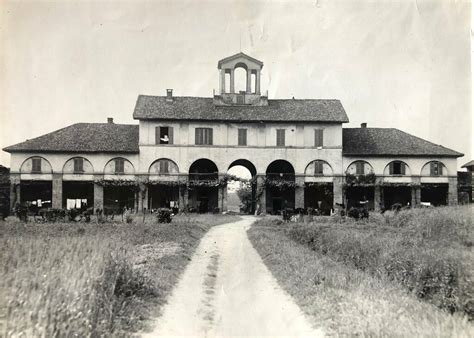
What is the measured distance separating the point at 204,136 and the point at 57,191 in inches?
549

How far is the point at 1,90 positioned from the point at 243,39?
10733mm

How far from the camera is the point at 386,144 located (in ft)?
139

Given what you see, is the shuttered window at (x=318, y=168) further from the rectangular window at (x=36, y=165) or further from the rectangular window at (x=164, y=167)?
the rectangular window at (x=36, y=165)

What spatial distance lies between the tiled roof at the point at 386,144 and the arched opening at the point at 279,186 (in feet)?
19.4

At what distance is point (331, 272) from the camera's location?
1093 centimetres

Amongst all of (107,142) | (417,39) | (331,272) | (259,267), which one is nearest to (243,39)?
(417,39)

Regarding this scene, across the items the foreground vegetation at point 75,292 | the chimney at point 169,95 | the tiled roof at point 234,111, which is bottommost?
the foreground vegetation at point 75,292

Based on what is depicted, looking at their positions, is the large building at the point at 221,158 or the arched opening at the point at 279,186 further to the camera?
the arched opening at the point at 279,186

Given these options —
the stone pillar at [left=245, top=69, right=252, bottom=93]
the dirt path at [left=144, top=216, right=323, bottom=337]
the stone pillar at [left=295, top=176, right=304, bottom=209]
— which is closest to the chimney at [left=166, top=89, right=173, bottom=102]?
the stone pillar at [left=245, top=69, right=252, bottom=93]

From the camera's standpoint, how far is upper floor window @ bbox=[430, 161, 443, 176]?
4138 cm

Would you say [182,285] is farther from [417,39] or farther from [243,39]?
[417,39]

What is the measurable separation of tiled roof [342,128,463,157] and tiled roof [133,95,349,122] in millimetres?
3023

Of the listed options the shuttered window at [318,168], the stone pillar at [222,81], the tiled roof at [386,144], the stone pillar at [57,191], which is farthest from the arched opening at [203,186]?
the tiled roof at [386,144]

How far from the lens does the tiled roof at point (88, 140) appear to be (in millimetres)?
39250
